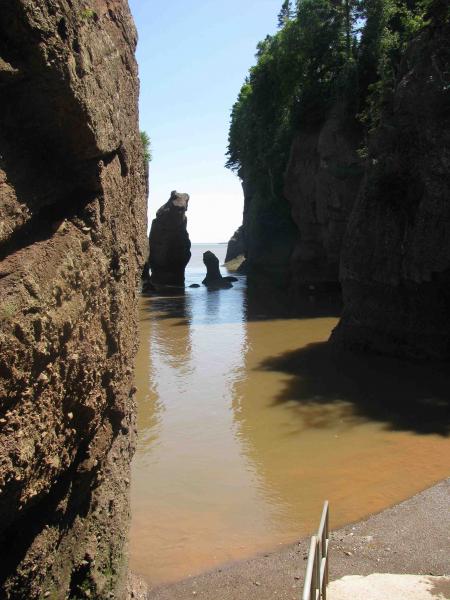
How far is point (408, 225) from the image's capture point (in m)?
14.5

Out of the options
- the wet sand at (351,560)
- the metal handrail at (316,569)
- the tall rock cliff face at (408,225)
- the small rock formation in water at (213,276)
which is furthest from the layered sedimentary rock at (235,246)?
the metal handrail at (316,569)

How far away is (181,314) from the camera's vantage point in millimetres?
27297

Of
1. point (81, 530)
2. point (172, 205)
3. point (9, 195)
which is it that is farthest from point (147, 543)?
point (172, 205)

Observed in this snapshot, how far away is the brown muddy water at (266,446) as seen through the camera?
7.70m

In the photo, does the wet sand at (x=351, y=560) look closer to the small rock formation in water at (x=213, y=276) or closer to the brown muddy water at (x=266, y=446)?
the brown muddy water at (x=266, y=446)

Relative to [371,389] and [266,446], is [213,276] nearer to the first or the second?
[371,389]

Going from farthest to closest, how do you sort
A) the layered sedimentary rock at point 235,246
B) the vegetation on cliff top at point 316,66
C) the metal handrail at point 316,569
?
the layered sedimentary rock at point 235,246 < the vegetation on cliff top at point 316,66 < the metal handrail at point 316,569

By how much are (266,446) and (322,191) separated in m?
18.2

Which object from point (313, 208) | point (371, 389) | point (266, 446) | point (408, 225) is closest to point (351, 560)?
point (266, 446)

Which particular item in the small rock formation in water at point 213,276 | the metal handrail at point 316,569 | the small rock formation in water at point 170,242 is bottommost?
the metal handrail at point 316,569

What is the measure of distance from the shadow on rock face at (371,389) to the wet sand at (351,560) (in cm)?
376

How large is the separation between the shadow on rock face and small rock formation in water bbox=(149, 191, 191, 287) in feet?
79.7

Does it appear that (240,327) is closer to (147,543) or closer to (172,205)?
(147,543)

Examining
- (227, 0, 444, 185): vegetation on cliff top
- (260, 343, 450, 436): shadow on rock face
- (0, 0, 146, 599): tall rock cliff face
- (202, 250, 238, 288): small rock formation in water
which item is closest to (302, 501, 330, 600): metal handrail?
(0, 0, 146, 599): tall rock cliff face
